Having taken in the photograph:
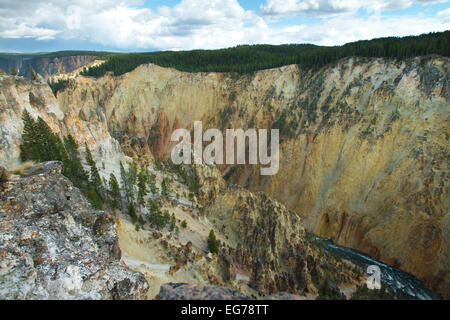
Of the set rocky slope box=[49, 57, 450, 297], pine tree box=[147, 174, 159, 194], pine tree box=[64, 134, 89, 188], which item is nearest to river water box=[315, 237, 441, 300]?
rocky slope box=[49, 57, 450, 297]

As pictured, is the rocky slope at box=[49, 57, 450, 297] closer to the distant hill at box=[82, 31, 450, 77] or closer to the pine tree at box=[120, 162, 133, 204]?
the distant hill at box=[82, 31, 450, 77]

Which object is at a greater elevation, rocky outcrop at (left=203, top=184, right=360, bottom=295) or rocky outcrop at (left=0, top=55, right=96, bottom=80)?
rocky outcrop at (left=0, top=55, right=96, bottom=80)

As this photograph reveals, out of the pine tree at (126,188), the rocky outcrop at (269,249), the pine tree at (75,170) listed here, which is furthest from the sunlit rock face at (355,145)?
the rocky outcrop at (269,249)

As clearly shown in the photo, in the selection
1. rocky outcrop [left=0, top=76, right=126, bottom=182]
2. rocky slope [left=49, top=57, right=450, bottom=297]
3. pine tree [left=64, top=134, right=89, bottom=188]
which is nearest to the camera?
rocky outcrop [left=0, top=76, right=126, bottom=182]

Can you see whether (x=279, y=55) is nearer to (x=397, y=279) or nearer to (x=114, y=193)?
(x=397, y=279)

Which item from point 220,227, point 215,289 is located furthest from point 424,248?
point 215,289

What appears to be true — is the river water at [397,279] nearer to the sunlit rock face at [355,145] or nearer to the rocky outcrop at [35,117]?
the sunlit rock face at [355,145]
